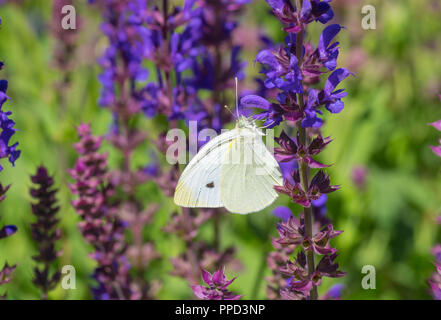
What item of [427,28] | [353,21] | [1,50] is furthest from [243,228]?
[427,28]

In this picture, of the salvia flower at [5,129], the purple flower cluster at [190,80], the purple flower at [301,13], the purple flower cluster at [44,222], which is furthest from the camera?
the purple flower cluster at [190,80]

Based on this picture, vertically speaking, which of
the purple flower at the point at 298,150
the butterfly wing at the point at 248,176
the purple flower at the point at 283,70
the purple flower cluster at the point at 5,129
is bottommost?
the butterfly wing at the point at 248,176

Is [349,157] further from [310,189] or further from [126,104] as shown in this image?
[310,189]

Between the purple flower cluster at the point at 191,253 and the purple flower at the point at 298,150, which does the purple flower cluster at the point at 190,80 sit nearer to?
the purple flower cluster at the point at 191,253

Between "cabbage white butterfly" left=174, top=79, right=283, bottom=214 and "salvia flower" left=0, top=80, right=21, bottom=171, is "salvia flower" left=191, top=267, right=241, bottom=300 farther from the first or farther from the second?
"salvia flower" left=0, top=80, right=21, bottom=171

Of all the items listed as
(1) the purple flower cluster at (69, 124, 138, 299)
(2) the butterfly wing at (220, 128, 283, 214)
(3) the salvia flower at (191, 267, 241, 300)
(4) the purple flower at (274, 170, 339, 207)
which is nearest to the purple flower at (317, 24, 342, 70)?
(4) the purple flower at (274, 170, 339, 207)

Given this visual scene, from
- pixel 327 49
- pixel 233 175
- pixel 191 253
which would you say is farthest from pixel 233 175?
pixel 327 49

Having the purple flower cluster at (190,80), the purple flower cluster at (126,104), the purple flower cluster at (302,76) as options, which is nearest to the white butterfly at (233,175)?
the purple flower cluster at (190,80)
